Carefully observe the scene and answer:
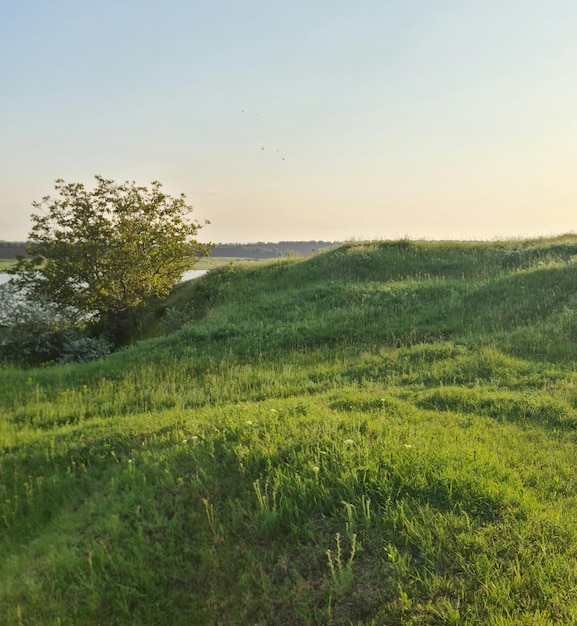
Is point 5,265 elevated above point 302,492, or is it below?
above

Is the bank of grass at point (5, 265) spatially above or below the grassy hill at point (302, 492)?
above

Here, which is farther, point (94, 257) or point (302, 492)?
point (94, 257)

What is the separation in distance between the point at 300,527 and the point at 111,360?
33.6ft

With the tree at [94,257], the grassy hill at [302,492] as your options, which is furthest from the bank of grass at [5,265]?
the grassy hill at [302,492]

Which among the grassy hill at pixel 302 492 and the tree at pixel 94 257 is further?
the tree at pixel 94 257

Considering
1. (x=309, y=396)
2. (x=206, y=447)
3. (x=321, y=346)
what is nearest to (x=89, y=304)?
(x=321, y=346)

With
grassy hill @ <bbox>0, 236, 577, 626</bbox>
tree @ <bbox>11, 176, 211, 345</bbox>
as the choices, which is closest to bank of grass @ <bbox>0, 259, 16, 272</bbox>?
tree @ <bbox>11, 176, 211, 345</bbox>

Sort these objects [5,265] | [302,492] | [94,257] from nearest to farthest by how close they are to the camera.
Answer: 1. [302,492]
2. [94,257]
3. [5,265]

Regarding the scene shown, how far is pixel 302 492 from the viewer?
4238 millimetres

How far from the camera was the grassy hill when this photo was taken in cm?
334

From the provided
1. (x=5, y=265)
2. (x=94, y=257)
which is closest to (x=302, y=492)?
(x=94, y=257)

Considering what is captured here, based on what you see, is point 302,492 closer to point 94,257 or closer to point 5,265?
point 94,257

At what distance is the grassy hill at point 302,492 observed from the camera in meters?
3.34

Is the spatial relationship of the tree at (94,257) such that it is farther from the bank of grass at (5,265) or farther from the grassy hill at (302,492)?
the grassy hill at (302,492)
